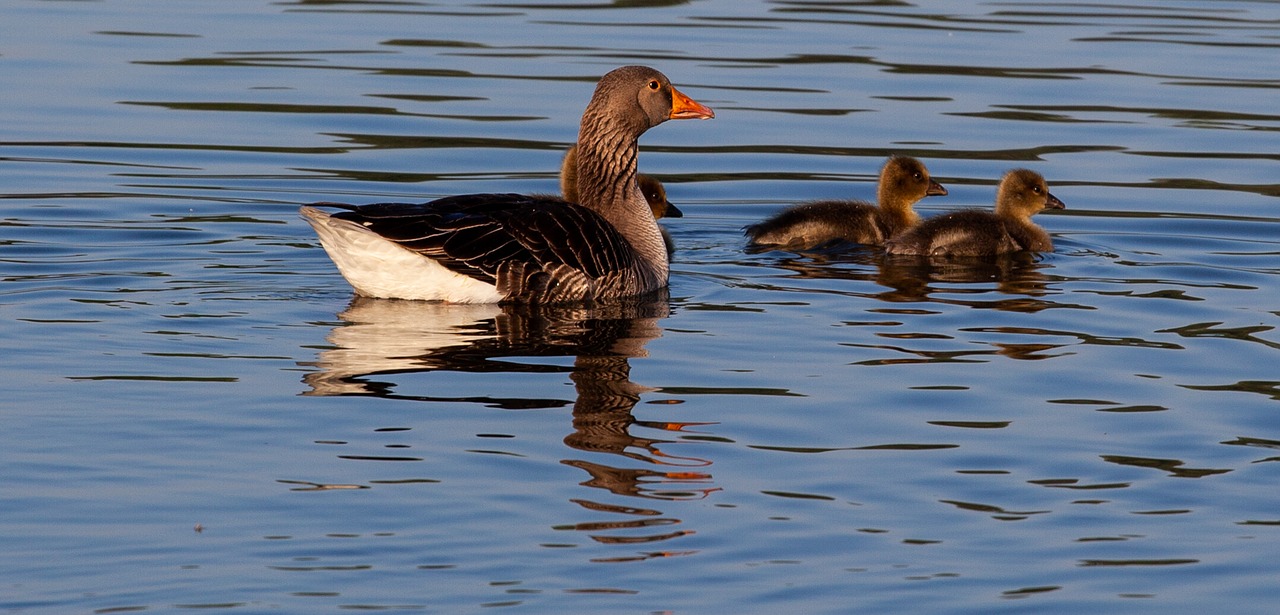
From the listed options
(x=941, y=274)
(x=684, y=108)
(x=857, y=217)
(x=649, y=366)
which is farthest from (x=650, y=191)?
(x=649, y=366)

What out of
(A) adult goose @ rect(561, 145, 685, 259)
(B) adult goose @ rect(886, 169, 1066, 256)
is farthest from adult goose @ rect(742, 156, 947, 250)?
(A) adult goose @ rect(561, 145, 685, 259)

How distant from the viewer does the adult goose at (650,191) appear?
14.1 metres

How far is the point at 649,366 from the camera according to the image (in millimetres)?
9953

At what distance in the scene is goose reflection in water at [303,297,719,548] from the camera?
7844 millimetres

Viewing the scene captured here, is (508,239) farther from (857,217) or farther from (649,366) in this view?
(857,217)

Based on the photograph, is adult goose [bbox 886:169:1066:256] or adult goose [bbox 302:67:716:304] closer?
adult goose [bbox 302:67:716:304]

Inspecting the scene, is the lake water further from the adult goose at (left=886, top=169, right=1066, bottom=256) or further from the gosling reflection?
the adult goose at (left=886, top=169, right=1066, bottom=256)

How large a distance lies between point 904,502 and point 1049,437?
51.3 inches

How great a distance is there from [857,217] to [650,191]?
152 centimetres

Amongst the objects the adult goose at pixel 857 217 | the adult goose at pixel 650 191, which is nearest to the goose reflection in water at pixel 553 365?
the adult goose at pixel 857 217

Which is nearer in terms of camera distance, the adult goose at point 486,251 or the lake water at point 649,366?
the lake water at point 649,366

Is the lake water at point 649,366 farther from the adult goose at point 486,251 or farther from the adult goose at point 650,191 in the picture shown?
the adult goose at point 650,191

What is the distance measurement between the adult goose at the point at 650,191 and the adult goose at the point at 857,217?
593mm

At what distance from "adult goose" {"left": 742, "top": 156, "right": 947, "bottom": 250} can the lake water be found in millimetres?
188
